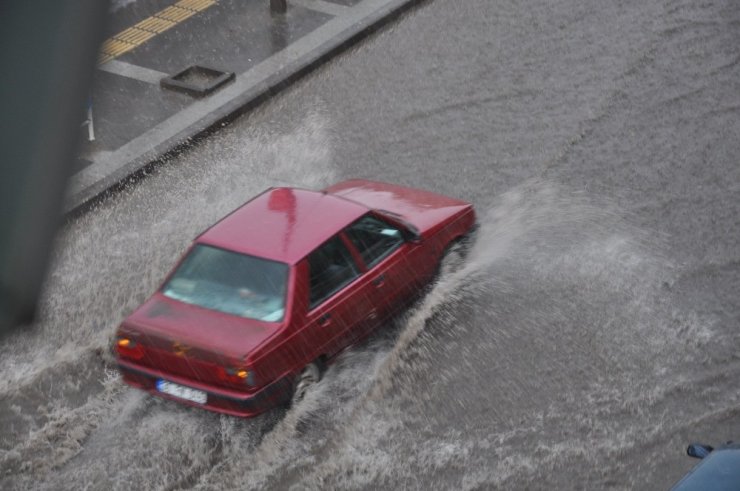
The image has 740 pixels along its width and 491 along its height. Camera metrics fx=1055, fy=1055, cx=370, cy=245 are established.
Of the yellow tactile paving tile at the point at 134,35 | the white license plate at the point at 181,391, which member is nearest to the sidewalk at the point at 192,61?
the yellow tactile paving tile at the point at 134,35

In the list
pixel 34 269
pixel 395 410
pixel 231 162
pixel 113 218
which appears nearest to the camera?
pixel 34 269

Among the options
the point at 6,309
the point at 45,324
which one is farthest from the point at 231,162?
the point at 6,309

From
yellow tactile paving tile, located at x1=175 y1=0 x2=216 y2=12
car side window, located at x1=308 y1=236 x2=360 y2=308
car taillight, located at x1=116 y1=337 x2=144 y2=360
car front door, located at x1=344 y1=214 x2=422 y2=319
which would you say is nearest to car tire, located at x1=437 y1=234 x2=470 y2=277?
car front door, located at x1=344 y1=214 x2=422 y2=319

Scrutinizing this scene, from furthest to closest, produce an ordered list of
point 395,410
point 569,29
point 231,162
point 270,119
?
point 569,29 < point 270,119 < point 231,162 < point 395,410

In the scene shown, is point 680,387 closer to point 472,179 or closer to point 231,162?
point 472,179

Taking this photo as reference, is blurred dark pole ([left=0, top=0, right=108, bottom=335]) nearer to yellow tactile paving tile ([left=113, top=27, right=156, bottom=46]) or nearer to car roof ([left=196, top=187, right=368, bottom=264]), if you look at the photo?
car roof ([left=196, top=187, right=368, bottom=264])

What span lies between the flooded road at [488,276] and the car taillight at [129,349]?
521 millimetres

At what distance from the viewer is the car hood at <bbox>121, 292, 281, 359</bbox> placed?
694cm

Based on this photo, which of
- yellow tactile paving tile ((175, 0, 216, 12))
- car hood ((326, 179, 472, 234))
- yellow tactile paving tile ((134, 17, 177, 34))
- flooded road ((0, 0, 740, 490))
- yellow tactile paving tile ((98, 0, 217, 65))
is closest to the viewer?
flooded road ((0, 0, 740, 490))

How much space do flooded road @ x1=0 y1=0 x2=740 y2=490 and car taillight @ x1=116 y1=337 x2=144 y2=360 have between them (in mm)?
521

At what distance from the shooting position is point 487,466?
705 cm

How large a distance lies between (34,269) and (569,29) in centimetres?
1387

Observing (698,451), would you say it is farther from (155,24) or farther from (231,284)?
(155,24)

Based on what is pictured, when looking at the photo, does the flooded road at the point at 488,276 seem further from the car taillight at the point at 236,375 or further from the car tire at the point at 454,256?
the car taillight at the point at 236,375
